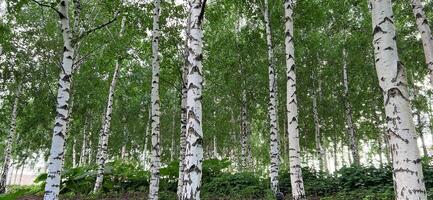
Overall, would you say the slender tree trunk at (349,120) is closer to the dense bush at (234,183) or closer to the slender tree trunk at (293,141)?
the dense bush at (234,183)

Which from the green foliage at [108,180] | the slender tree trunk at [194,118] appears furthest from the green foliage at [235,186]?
the slender tree trunk at [194,118]

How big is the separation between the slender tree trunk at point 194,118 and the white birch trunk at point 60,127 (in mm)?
3519

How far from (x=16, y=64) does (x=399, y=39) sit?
17.3 metres

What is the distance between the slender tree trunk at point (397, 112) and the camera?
130 inches

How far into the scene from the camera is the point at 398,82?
11.6 ft

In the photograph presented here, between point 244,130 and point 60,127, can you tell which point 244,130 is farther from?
point 60,127

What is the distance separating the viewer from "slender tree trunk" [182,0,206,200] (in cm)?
421

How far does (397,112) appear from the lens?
348cm

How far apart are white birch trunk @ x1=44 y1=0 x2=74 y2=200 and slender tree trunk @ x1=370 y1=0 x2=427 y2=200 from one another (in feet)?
18.8

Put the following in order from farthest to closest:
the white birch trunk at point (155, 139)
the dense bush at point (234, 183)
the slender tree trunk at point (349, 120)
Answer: the slender tree trunk at point (349, 120) → the dense bush at point (234, 183) → the white birch trunk at point (155, 139)

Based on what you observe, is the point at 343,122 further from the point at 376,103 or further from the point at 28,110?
the point at 28,110

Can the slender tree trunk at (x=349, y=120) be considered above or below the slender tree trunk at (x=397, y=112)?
above

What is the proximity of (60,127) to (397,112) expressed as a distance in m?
5.86

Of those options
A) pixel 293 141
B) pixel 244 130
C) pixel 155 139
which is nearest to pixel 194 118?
pixel 293 141
